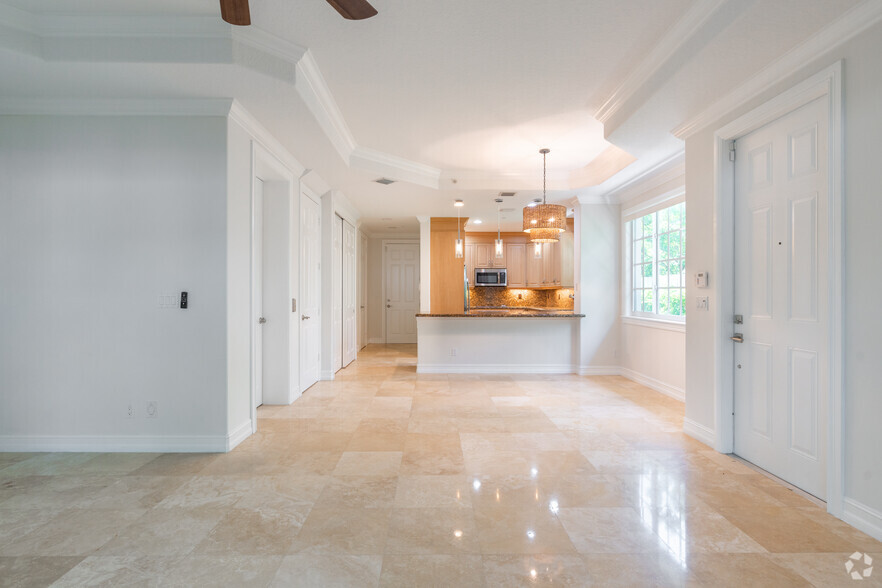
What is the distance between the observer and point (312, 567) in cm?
177

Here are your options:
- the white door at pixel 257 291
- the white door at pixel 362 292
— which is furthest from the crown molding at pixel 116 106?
the white door at pixel 362 292

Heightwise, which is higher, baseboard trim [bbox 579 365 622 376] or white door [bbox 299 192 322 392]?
white door [bbox 299 192 322 392]

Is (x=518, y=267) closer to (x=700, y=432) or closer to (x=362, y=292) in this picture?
(x=362, y=292)

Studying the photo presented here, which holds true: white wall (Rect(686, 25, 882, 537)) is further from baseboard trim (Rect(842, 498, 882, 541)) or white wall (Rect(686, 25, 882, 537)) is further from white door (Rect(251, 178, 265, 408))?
white door (Rect(251, 178, 265, 408))

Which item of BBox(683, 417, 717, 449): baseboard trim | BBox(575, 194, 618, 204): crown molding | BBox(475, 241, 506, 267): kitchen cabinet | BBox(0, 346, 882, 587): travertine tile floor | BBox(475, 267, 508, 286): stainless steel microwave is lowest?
BBox(0, 346, 882, 587): travertine tile floor

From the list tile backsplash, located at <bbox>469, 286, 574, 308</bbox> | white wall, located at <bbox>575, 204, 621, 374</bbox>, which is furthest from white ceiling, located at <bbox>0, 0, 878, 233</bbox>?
tile backsplash, located at <bbox>469, 286, 574, 308</bbox>

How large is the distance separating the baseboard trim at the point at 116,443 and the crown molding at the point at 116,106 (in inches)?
89.7

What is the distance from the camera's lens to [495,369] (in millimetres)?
6184

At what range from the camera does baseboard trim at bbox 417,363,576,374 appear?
6.14 m

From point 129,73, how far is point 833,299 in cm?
412

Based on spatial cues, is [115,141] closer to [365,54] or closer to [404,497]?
[365,54]

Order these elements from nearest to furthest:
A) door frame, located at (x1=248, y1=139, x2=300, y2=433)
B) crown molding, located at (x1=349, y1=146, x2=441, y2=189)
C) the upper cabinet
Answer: door frame, located at (x1=248, y1=139, x2=300, y2=433), crown molding, located at (x1=349, y1=146, x2=441, y2=189), the upper cabinet

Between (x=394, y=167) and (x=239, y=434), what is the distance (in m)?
3.23

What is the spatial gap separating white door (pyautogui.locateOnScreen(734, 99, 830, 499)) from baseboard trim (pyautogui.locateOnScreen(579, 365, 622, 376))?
2933 mm
